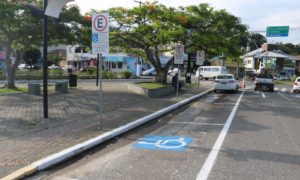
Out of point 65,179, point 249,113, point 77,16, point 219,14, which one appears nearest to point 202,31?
point 219,14

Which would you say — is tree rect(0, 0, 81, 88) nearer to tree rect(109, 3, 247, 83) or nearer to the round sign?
tree rect(109, 3, 247, 83)

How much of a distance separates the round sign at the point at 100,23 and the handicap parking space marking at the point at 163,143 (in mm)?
3133

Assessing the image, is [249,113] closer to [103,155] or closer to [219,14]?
[103,155]

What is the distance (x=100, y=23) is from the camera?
1038 centimetres

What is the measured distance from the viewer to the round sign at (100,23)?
10.3 metres

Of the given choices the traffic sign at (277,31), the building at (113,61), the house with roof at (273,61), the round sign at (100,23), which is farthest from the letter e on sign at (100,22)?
the house with roof at (273,61)

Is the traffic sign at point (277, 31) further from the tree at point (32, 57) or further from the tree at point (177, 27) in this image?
the tree at point (32, 57)

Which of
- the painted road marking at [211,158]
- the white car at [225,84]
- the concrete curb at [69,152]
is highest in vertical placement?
the white car at [225,84]

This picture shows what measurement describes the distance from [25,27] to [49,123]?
11400 millimetres

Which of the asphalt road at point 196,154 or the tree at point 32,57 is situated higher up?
the tree at point 32,57

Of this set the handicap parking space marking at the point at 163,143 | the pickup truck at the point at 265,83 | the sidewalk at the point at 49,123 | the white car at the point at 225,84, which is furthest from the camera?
the pickup truck at the point at 265,83

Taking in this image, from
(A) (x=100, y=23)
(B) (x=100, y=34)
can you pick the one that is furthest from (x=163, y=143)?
(A) (x=100, y=23)

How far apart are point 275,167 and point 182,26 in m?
19.5

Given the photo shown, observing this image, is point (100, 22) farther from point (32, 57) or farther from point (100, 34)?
point (32, 57)
